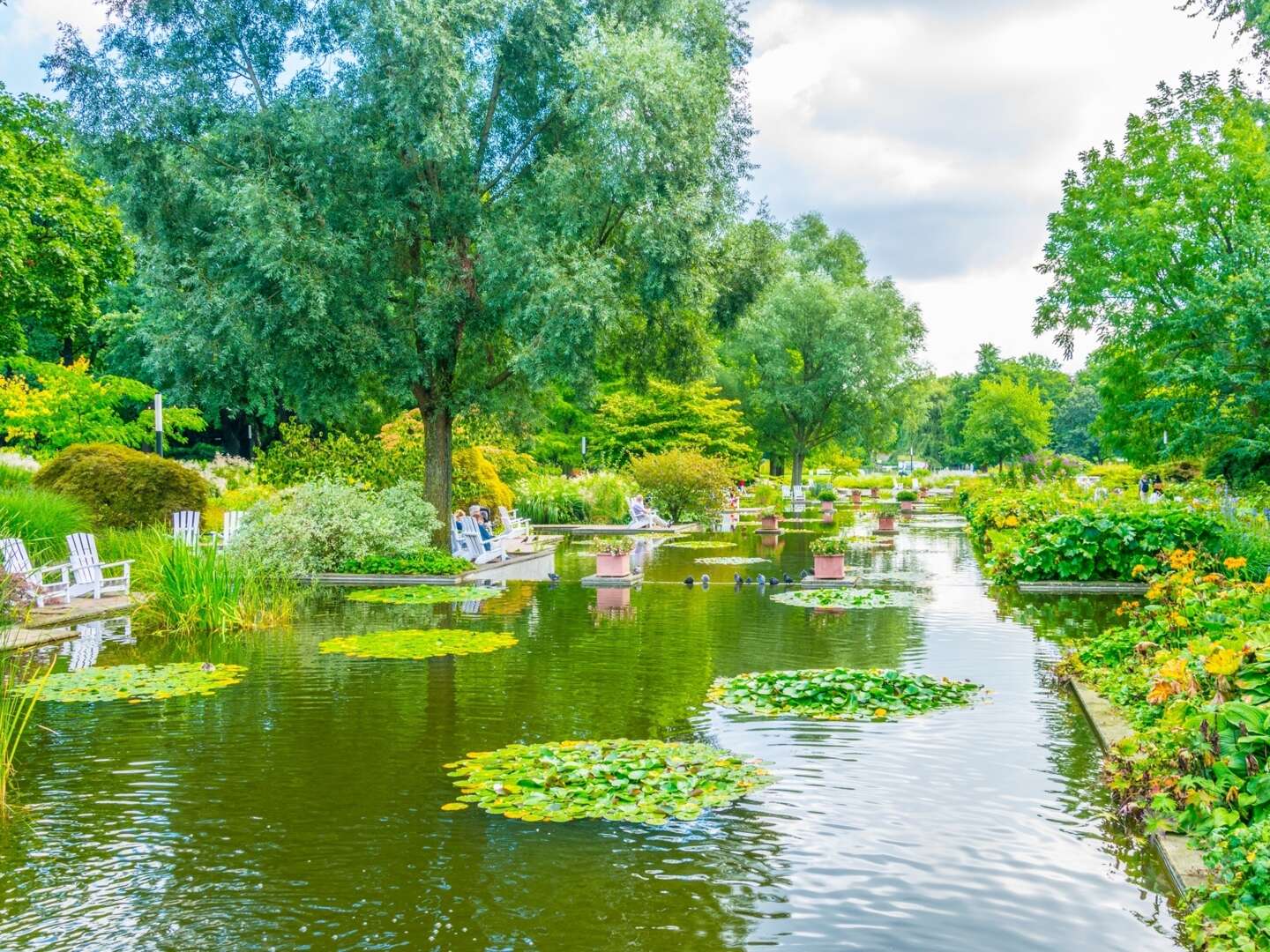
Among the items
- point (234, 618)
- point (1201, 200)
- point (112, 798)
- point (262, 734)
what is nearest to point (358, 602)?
point (234, 618)

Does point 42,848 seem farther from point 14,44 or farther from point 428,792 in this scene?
point 14,44

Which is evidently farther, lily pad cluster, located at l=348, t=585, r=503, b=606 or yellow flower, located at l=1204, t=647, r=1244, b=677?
lily pad cluster, located at l=348, t=585, r=503, b=606

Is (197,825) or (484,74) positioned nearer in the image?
(197,825)

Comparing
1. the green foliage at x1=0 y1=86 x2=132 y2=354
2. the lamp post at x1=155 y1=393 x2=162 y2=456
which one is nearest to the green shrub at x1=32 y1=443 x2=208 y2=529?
the lamp post at x1=155 y1=393 x2=162 y2=456

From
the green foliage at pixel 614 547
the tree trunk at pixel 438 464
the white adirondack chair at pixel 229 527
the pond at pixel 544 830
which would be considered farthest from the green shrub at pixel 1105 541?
the white adirondack chair at pixel 229 527

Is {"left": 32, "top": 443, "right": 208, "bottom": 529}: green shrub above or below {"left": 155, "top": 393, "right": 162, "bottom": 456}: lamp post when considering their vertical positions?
below

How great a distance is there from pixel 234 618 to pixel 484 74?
11.2 m

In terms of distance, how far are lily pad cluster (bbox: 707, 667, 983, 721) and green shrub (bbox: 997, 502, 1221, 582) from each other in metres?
7.57

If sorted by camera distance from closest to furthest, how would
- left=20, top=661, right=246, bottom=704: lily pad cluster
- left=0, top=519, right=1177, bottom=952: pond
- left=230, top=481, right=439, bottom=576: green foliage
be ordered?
left=0, top=519, right=1177, bottom=952: pond
left=20, top=661, right=246, bottom=704: lily pad cluster
left=230, top=481, right=439, bottom=576: green foliage

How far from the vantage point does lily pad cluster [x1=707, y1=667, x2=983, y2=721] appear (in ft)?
27.6

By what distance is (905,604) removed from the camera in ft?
48.0

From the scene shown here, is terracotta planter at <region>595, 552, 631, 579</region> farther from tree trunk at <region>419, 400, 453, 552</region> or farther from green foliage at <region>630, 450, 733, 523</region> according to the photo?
green foliage at <region>630, 450, 733, 523</region>

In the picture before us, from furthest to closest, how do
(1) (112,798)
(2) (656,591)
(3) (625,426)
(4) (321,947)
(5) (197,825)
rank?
(3) (625,426), (2) (656,591), (1) (112,798), (5) (197,825), (4) (321,947)

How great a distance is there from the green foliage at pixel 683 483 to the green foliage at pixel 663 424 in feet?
24.2
